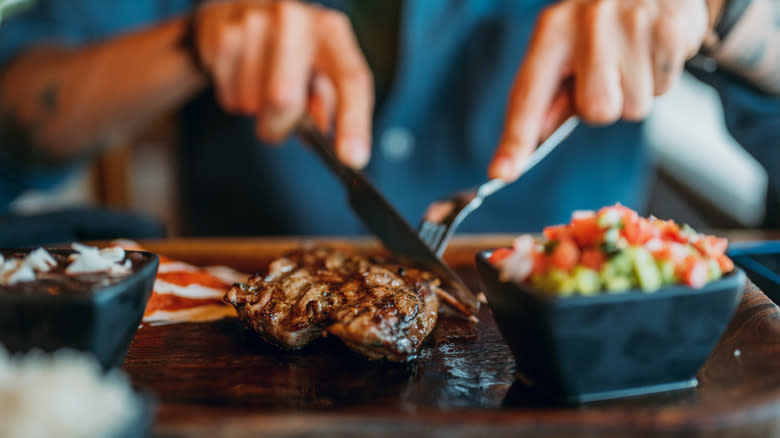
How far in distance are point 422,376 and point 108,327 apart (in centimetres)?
59

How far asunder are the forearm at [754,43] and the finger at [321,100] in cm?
145

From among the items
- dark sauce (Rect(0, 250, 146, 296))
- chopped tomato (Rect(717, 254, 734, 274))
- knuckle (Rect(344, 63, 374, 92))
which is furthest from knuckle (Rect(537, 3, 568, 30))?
dark sauce (Rect(0, 250, 146, 296))

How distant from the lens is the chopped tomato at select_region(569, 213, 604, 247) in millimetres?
1097

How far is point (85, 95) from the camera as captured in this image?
265 centimetres

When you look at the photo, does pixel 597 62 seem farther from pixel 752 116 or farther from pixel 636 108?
pixel 752 116

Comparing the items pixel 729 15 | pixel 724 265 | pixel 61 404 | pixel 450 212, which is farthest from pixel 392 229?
pixel 729 15

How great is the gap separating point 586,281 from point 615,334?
0.37ft

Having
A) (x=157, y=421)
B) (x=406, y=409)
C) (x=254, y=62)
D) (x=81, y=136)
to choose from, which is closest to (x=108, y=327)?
(x=157, y=421)

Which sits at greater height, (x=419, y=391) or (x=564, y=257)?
(x=564, y=257)

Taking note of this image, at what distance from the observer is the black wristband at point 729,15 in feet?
6.57

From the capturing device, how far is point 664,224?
1.23 metres

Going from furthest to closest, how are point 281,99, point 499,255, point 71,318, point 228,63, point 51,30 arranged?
point 51,30 → point 228,63 → point 281,99 → point 499,255 → point 71,318

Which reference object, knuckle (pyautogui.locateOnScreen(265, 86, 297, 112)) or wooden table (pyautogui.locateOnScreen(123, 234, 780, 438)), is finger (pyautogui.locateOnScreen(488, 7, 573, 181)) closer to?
wooden table (pyautogui.locateOnScreen(123, 234, 780, 438))

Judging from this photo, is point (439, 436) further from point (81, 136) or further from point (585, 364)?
point (81, 136)
